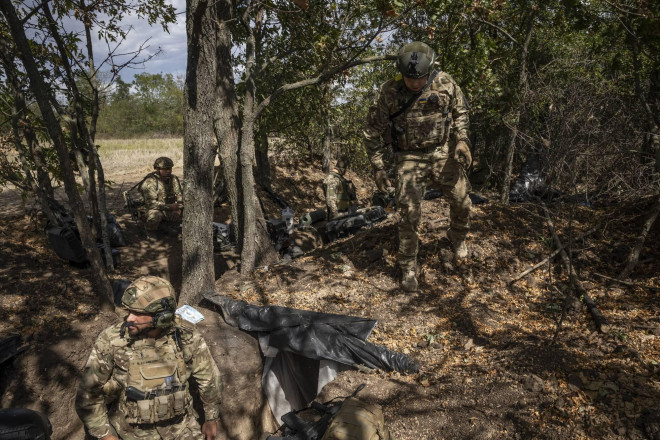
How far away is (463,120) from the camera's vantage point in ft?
14.2

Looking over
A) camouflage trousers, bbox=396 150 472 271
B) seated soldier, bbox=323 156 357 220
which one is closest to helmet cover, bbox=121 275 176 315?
camouflage trousers, bbox=396 150 472 271

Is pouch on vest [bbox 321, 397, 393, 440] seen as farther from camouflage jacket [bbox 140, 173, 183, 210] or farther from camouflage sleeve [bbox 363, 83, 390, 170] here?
camouflage jacket [bbox 140, 173, 183, 210]

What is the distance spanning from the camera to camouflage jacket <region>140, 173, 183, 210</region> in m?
7.43

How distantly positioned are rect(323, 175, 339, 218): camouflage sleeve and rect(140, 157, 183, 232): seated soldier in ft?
10.2

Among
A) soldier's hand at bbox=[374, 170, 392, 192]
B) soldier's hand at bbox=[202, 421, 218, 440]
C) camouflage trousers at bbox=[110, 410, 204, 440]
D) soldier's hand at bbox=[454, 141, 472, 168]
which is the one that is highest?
soldier's hand at bbox=[454, 141, 472, 168]

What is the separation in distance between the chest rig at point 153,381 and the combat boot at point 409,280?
2566 mm

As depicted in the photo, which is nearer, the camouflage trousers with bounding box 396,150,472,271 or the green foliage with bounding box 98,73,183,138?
the camouflage trousers with bounding box 396,150,472,271

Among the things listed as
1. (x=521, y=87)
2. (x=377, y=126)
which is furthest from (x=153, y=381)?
(x=521, y=87)

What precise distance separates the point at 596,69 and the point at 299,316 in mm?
10134

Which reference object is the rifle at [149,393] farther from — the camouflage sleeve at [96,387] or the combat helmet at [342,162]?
the combat helmet at [342,162]

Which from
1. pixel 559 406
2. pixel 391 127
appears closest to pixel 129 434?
pixel 559 406

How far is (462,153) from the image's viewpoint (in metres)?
4.29

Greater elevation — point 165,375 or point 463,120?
point 463,120

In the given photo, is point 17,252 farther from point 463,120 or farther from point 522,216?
point 522,216
